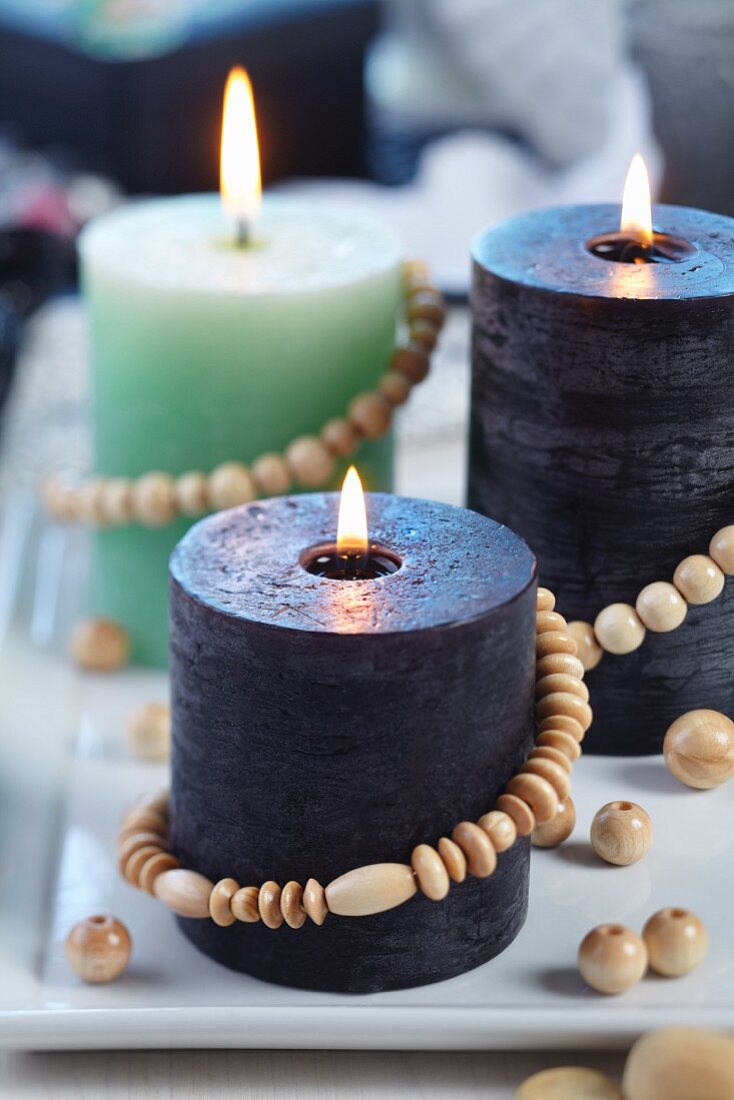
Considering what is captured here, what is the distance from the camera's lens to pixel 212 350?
0.74m

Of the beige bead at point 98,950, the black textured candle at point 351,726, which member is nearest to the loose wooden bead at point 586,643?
the black textured candle at point 351,726

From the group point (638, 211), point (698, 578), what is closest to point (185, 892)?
point (698, 578)

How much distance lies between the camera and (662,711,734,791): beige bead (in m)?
0.65

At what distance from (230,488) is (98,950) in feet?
0.82

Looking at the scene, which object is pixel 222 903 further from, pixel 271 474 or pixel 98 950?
pixel 271 474

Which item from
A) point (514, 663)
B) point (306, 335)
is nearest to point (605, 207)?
point (306, 335)

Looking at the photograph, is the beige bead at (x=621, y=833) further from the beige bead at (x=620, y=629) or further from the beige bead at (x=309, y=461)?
the beige bead at (x=309, y=461)

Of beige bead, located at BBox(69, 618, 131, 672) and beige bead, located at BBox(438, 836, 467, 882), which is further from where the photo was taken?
beige bead, located at BBox(69, 618, 131, 672)

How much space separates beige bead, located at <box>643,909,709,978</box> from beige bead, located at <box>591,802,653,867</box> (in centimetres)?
5

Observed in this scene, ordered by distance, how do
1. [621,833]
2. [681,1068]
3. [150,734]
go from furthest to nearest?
[150,734] < [621,833] < [681,1068]

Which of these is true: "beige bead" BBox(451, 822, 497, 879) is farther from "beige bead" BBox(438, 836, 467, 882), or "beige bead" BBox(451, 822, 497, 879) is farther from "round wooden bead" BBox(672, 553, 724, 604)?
"round wooden bead" BBox(672, 553, 724, 604)

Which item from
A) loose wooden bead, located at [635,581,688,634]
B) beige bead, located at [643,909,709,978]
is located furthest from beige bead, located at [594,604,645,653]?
beige bead, located at [643,909,709,978]

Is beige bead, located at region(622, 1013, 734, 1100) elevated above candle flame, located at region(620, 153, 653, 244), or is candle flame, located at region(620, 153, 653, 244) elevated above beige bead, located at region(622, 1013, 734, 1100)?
candle flame, located at region(620, 153, 653, 244)

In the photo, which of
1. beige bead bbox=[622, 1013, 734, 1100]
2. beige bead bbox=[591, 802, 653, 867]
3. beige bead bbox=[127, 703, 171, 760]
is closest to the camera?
beige bead bbox=[622, 1013, 734, 1100]
